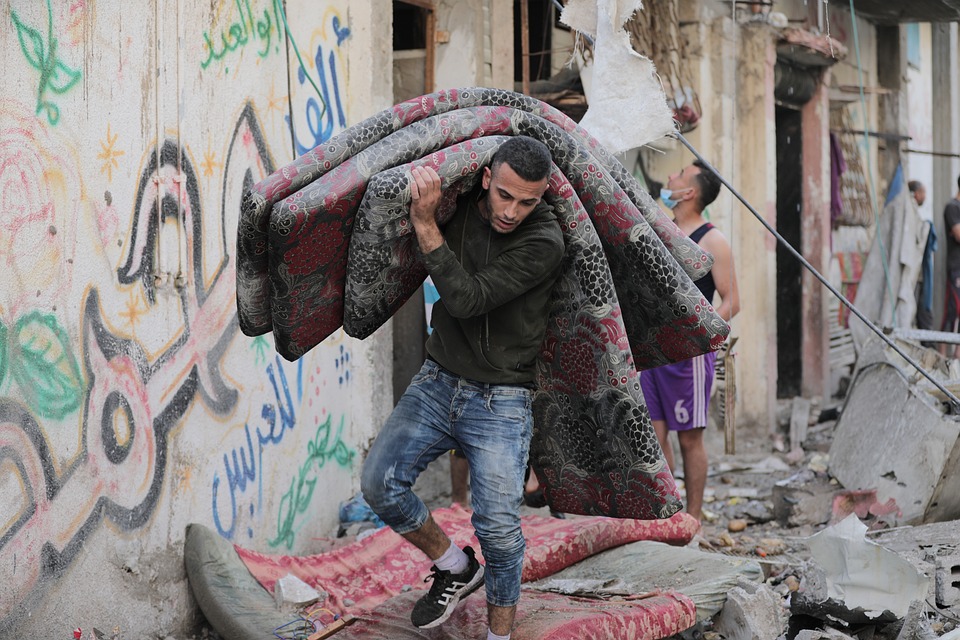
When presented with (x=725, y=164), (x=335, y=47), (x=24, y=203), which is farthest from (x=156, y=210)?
(x=725, y=164)

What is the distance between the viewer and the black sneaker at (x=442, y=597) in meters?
4.11

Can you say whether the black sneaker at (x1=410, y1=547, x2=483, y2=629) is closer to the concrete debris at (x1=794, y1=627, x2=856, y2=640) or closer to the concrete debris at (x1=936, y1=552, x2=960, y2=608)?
the concrete debris at (x1=794, y1=627, x2=856, y2=640)

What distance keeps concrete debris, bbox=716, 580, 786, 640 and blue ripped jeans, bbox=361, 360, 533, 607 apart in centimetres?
125

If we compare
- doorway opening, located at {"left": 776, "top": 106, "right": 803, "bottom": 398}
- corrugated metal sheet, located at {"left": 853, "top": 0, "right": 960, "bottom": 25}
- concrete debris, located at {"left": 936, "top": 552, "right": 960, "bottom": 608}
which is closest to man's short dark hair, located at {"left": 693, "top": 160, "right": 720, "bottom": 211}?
concrete debris, located at {"left": 936, "top": 552, "right": 960, "bottom": 608}

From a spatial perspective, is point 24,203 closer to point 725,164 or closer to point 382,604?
point 382,604

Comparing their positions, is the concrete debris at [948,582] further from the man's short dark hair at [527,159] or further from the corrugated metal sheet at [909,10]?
the corrugated metal sheet at [909,10]

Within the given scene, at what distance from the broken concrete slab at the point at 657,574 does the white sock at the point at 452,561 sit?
0.89m

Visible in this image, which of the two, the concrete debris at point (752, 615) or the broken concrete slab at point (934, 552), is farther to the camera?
the broken concrete slab at point (934, 552)

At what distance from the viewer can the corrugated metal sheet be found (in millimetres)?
12367

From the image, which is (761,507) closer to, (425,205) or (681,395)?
(681,395)

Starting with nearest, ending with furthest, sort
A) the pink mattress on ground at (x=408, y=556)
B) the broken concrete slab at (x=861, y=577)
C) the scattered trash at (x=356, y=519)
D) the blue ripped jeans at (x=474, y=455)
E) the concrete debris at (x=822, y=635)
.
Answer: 1. the blue ripped jeans at (x=474, y=455)
2. the concrete debris at (x=822, y=635)
3. the broken concrete slab at (x=861, y=577)
4. the pink mattress on ground at (x=408, y=556)
5. the scattered trash at (x=356, y=519)

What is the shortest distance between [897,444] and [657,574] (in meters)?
2.28

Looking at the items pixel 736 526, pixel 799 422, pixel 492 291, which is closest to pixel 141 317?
pixel 492 291

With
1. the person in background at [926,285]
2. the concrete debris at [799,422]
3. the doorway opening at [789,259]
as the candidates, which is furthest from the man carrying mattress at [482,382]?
the person in background at [926,285]
